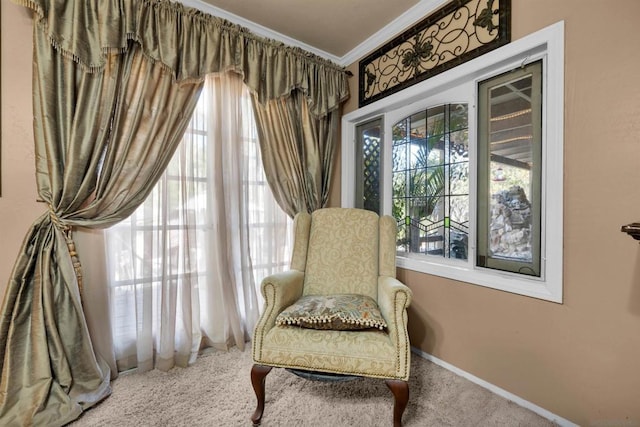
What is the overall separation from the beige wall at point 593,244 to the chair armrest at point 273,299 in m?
1.24

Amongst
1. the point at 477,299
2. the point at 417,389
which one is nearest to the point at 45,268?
the point at 417,389

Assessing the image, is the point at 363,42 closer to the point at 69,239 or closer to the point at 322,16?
the point at 322,16

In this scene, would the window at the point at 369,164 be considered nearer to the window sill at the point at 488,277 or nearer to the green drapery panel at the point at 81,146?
the window sill at the point at 488,277

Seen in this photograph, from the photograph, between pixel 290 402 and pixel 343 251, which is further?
pixel 343 251

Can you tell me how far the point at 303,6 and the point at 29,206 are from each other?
2.11m

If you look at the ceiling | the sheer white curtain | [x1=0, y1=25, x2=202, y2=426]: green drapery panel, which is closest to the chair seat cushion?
the sheer white curtain

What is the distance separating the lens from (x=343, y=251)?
1.90 m

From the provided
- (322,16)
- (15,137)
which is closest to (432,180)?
(322,16)

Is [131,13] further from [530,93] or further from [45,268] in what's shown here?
[530,93]

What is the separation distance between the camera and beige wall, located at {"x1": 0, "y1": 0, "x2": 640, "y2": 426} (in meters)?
1.19

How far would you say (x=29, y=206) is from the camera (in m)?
1.54

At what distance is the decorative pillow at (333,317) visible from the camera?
4.42 ft

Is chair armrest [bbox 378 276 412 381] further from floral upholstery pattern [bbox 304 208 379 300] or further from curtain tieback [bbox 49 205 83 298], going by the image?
curtain tieback [bbox 49 205 83 298]

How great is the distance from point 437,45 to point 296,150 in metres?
1.27
